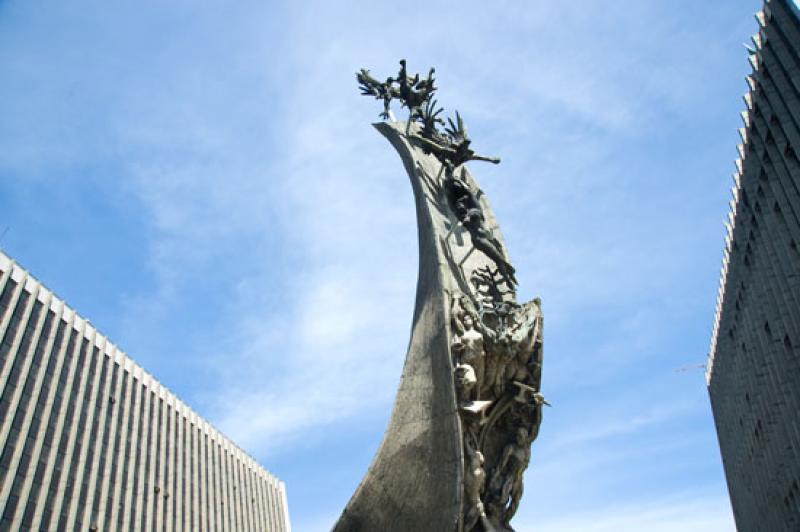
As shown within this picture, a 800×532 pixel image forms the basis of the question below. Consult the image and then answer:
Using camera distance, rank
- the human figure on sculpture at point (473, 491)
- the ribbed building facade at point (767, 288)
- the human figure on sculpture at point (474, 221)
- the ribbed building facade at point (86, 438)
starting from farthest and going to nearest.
→ 1. the ribbed building facade at point (86, 438)
2. the ribbed building facade at point (767, 288)
3. the human figure on sculpture at point (474, 221)
4. the human figure on sculpture at point (473, 491)

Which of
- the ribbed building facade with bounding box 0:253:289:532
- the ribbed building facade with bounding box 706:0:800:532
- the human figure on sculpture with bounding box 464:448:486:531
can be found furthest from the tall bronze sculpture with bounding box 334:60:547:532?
the ribbed building facade with bounding box 0:253:289:532

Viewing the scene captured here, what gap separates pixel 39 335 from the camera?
41688 millimetres

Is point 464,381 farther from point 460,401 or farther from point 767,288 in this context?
point 767,288

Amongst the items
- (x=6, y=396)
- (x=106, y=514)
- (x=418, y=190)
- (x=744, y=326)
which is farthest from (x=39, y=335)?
(x=744, y=326)

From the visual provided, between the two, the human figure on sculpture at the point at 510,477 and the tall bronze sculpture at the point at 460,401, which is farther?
the human figure on sculpture at the point at 510,477

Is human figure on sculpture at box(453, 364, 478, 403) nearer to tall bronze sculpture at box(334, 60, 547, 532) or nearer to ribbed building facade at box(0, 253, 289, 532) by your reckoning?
tall bronze sculpture at box(334, 60, 547, 532)

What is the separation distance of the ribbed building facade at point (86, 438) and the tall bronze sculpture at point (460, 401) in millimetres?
31465

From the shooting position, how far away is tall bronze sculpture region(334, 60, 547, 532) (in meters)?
10.2

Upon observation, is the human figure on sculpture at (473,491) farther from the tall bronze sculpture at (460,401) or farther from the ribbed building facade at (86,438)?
the ribbed building facade at (86,438)

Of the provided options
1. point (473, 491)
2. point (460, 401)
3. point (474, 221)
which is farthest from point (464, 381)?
point (474, 221)

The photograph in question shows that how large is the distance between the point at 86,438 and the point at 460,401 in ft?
129

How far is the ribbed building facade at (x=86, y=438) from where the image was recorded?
37.3 meters

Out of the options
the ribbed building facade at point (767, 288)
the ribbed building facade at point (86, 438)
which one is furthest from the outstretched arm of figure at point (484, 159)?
the ribbed building facade at point (86, 438)

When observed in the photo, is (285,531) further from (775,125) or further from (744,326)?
(775,125)
